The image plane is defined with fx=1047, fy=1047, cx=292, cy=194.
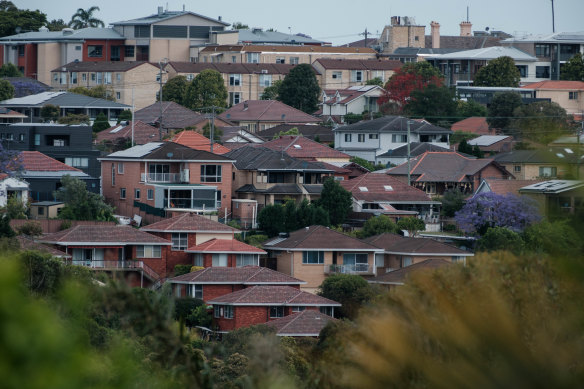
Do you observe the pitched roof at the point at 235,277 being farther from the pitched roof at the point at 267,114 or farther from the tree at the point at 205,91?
the tree at the point at 205,91

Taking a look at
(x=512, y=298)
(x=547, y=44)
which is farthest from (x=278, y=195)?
(x=547, y=44)

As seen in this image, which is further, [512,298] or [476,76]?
[476,76]

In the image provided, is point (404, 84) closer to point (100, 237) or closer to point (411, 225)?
point (411, 225)

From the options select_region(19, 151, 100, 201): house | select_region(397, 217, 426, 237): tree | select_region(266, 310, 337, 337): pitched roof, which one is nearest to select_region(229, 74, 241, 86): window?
select_region(19, 151, 100, 201): house

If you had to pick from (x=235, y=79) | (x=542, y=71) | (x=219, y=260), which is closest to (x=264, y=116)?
(x=235, y=79)

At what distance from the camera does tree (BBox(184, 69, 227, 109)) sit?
64625mm

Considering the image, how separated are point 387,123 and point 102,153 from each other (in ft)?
50.0

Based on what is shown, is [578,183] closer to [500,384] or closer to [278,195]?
[500,384]

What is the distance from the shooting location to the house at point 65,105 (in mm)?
58656

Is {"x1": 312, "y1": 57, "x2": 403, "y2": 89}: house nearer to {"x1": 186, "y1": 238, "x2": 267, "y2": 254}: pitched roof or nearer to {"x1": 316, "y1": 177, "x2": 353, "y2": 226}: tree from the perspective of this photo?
{"x1": 316, "y1": 177, "x2": 353, "y2": 226}: tree

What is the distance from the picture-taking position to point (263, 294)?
26.8 metres

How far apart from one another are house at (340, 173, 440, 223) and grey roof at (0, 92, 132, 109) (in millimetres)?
22489

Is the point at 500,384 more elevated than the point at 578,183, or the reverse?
the point at 578,183

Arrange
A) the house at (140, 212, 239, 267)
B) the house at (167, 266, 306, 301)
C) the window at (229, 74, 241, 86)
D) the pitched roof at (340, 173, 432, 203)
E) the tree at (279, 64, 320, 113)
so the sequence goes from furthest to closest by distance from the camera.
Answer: the window at (229, 74, 241, 86)
the tree at (279, 64, 320, 113)
the pitched roof at (340, 173, 432, 203)
the house at (140, 212, 239, 267)
the house at (167, 266, 306, 301)
